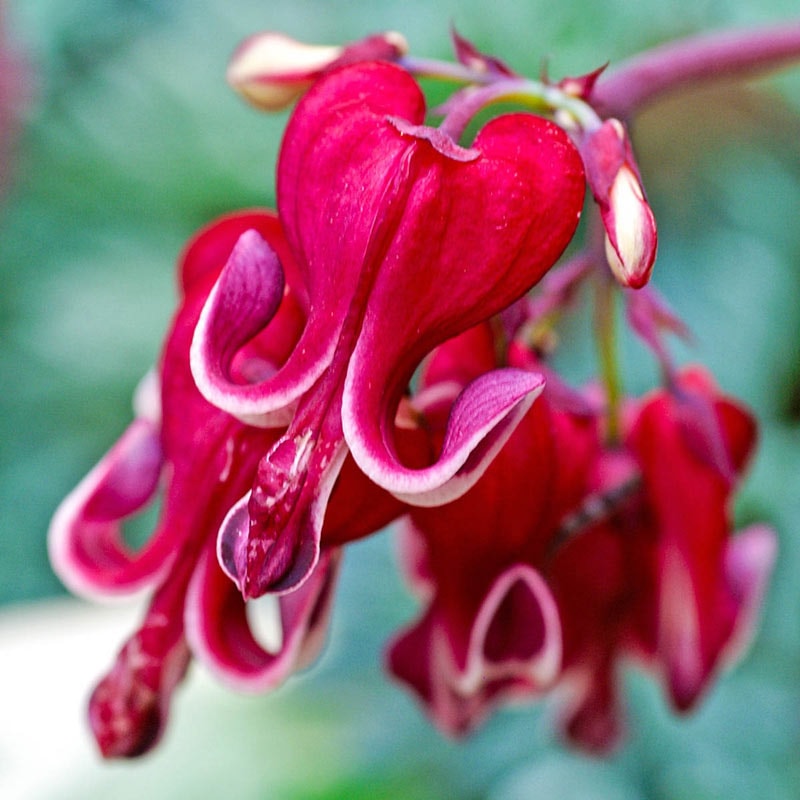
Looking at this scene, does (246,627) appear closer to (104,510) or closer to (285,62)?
(104,510)

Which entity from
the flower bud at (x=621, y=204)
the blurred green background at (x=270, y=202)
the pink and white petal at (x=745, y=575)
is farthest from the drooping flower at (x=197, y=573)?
the blurred green background at (x=270, y=202)

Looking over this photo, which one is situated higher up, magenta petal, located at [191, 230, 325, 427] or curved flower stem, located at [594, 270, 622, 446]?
magenta petal, located at [191, 230, 325, 427]

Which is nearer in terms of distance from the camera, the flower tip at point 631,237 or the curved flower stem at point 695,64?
the flower tip at point 631,237

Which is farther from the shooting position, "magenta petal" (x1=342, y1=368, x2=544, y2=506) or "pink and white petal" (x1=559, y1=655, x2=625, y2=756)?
"pink and white petal" (x1=559, y1=655, x2=625, y2=756)

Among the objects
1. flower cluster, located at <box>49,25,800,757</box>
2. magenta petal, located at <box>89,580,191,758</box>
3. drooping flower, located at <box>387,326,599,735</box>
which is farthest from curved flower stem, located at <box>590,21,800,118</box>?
magenta petal, located at <box>89,580,191,758</box>

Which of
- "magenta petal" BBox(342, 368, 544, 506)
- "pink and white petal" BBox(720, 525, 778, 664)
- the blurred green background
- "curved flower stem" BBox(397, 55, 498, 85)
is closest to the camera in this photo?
"magenta petal" BBox(342, 368, 544, 506)

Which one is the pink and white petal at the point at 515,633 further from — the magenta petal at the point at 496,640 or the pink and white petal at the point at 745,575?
the pink and white petal at the point at 745,575

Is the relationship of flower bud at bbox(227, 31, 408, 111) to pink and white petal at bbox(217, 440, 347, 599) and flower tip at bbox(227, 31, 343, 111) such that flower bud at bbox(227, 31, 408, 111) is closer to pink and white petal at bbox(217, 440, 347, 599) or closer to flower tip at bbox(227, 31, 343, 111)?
flower tip at bbox(227, 31, 343, 111)
